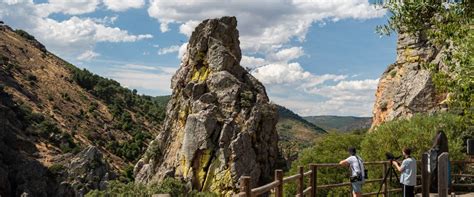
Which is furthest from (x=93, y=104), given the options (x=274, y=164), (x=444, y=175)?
(x=444, y=175)

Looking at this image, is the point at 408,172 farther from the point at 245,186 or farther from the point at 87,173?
the point at 87,173

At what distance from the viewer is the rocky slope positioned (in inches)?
3022

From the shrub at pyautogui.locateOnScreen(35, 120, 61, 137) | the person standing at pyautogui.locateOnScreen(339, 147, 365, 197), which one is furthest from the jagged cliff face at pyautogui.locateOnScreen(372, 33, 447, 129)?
the shrub at pyautogui.locateOnScreen(35, 120, 61, 137)

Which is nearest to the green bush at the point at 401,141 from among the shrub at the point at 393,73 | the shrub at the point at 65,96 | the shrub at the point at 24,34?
the shrub at the point at 393,73

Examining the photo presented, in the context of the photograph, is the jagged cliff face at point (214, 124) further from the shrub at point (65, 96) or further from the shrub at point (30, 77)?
the shrub at point (30, 77)

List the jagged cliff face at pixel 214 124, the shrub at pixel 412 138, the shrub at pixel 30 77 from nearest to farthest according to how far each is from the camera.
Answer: the shrub at pixel 412 138
the jagged cliff face at pixel 214 124
the shrub at pixel 30 77

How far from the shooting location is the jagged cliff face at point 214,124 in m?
57.3

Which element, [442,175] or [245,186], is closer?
[245,186]

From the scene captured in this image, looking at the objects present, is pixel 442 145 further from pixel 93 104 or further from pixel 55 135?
pixel 93 104

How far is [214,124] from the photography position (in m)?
58.6

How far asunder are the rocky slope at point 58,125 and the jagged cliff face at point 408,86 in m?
44.0

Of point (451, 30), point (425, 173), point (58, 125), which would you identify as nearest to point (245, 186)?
point (425, 173)

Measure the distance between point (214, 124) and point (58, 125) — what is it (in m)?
55.1

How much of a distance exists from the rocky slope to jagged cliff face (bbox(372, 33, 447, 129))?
4398 cm
